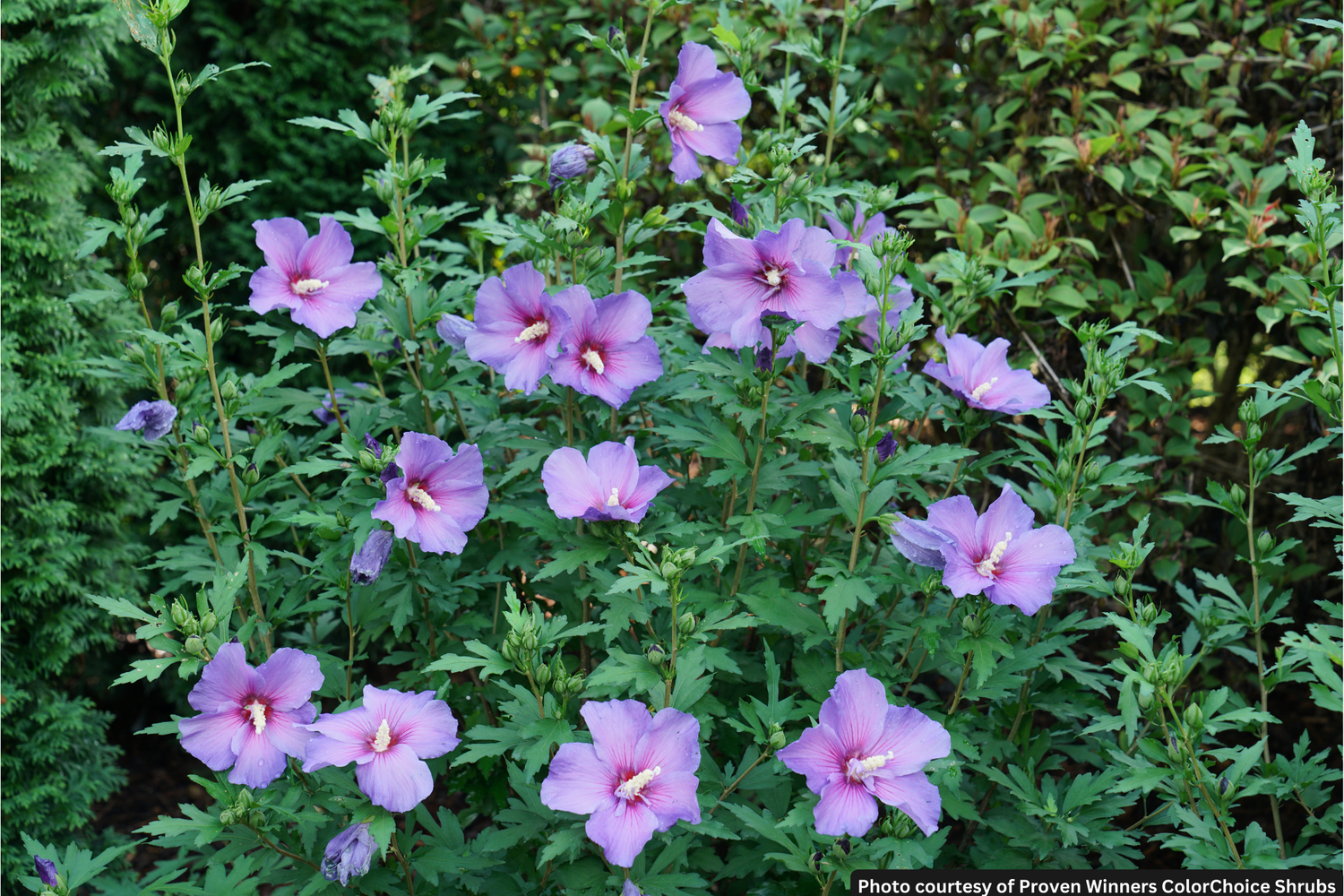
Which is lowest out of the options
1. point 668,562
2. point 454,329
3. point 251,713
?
point 251,713

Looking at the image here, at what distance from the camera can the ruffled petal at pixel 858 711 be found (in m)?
1.53

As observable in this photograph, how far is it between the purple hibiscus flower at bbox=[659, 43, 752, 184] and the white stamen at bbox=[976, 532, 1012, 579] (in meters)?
0.88

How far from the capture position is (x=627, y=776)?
1.48 metres

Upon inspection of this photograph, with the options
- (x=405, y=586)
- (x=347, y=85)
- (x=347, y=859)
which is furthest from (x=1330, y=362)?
(x=347, y=85)

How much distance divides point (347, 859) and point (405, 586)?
50 cm

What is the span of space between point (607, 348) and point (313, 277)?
642mm

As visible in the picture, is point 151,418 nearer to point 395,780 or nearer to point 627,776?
point 395,780

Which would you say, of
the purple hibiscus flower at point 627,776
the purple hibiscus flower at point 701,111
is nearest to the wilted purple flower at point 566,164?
the purple hibiscus flower at point 701,111

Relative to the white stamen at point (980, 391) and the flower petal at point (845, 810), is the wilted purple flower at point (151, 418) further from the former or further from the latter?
the white stamen at point (980, 391)

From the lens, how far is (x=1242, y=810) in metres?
3.24

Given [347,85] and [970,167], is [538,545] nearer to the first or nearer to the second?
[970,167]

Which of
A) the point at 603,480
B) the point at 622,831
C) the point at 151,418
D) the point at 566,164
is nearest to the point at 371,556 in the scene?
the point at 603,480

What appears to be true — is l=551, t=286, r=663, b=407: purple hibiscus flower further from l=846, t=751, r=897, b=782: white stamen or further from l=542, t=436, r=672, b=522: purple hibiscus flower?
l=846, t=751, r=897, b=782: white stamen

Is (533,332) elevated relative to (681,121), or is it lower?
lower
